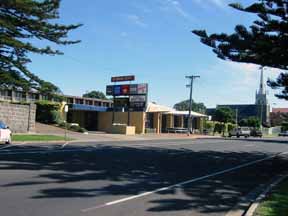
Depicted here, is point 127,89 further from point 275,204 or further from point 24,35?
point 275,204

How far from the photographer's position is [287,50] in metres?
17.9

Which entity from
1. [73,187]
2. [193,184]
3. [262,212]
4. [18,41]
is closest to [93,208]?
[73,187]

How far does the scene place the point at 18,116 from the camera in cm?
3997

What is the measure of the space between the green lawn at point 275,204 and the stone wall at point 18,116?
29.9 m

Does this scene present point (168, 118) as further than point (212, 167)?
Yes

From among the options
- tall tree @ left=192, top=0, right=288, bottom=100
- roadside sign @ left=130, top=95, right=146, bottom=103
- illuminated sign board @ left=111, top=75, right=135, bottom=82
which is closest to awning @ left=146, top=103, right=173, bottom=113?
roadside sign @ left=130, top=95, right=146, bottom=103

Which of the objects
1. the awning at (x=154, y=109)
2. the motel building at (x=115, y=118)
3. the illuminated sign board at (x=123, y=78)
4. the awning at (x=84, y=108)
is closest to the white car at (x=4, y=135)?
the motel building at (x=115, y=118)

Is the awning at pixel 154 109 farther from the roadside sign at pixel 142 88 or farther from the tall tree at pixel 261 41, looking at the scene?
the tall tree at pixel 261 41

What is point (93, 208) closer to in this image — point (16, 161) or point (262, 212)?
point (262, 212)

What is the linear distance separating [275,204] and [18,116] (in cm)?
3261

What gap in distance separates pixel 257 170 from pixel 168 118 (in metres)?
57.2

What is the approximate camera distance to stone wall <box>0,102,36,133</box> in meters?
38.8

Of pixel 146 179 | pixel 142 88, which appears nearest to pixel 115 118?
pixel 142 88

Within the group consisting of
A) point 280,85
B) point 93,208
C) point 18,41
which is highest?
point 18,41
